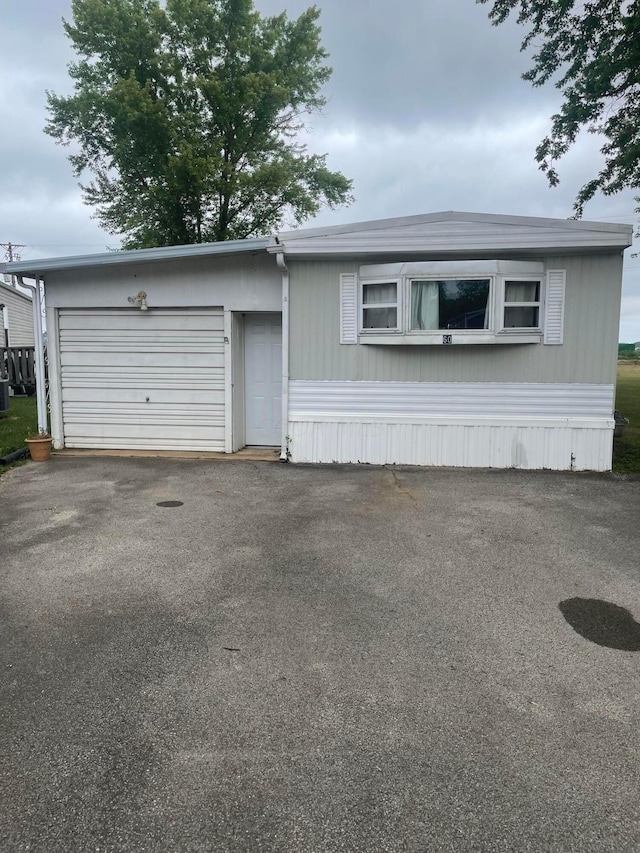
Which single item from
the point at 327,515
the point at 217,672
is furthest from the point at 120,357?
the point at 217,672

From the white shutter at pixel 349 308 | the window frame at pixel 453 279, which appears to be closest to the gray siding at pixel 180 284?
the white shutter at pixel 349 308

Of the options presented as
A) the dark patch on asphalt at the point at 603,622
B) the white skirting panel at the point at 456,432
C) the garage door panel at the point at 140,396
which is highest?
the garage door panel at the point at 140,396

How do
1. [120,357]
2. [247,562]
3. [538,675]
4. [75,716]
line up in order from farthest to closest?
1. [120,357]
2. [247,562]
3. [538,675]
4. [75,716]

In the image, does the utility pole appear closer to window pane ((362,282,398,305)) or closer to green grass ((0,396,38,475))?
green grass ((0,396,38,475))

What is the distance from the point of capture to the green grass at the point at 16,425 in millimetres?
8258

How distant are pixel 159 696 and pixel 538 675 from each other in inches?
70.6

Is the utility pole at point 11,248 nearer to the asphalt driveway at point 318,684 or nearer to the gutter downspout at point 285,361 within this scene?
the gutter downspout at point 285,361

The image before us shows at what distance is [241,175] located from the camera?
16453 mm

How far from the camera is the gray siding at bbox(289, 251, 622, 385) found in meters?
6.84

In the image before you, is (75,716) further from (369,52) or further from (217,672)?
(369,52)

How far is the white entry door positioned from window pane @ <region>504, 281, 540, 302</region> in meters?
3.35

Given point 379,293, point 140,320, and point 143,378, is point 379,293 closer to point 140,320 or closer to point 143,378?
point 140,320

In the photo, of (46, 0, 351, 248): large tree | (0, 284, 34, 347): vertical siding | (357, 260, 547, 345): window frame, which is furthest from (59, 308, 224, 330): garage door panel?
(0, 284, 34, 347): vertical siding

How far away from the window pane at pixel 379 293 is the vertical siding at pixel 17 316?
605 inches
